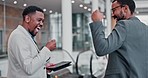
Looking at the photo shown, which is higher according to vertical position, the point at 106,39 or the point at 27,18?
the point at 27,18

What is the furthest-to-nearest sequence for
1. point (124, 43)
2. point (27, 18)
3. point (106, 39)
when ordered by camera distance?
point (27, 18) < point (124, 43) < point (106, 39)

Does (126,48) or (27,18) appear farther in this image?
(27,18)

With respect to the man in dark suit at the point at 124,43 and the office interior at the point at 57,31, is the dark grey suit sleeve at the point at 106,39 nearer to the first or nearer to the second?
the man in dark suit at the point at 124,43

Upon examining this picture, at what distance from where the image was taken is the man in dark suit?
6.26 ft

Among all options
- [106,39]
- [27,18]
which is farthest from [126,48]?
[27,18]

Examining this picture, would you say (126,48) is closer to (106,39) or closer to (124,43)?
(124,43)

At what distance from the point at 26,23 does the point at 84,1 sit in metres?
9.07

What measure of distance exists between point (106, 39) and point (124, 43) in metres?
0.18

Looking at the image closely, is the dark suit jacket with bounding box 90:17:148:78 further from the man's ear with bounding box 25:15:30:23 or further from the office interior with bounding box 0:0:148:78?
the office interior with bounding box 0:0:148:78

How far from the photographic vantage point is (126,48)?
2006 mm

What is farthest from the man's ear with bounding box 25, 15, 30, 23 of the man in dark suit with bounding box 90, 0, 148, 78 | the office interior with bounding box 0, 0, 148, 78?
A: the office interior with bounding box 0, 0, 148, 78

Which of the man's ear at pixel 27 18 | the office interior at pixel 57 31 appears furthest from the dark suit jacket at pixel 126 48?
the office interior at pixel 57 31

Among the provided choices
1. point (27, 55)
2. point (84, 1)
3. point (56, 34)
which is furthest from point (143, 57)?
point (84, 1)

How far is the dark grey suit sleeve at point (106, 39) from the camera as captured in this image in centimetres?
187
